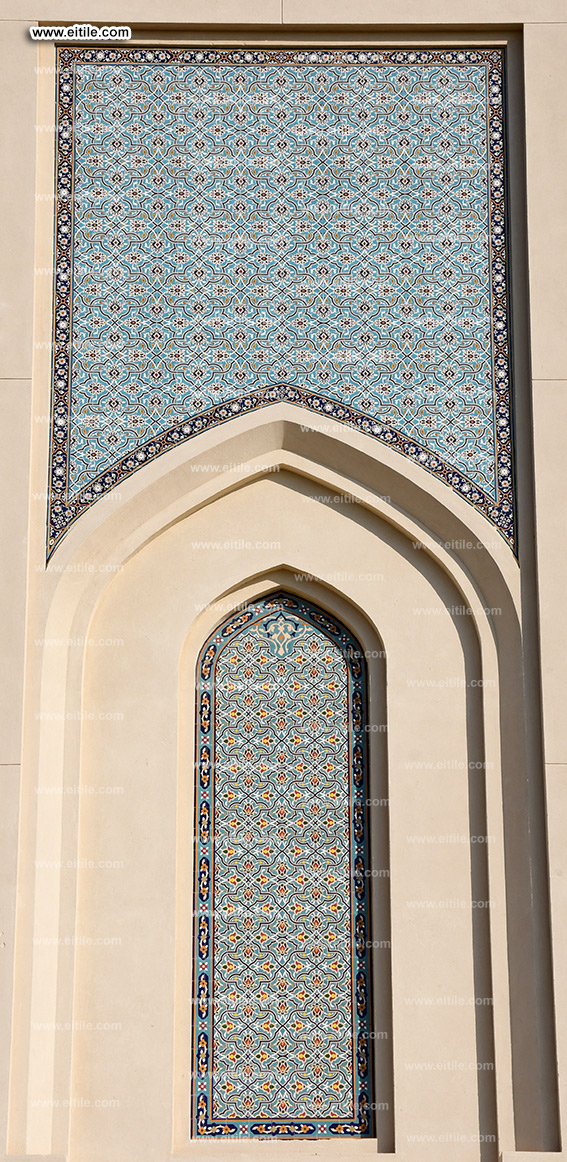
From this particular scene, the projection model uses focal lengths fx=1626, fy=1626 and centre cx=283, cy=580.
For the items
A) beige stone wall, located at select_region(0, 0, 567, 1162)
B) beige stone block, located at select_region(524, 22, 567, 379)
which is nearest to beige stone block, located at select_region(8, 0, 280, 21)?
beige stone wall, located at select_region(0, 0, 567, 1162)

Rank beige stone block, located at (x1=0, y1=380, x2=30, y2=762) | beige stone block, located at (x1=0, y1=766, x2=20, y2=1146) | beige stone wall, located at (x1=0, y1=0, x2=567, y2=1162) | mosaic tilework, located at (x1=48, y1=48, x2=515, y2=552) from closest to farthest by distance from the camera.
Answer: beige stone block, located at (x1=0, y1=766, x2=20, y2=1146) → beige stone wall, located at (x1=0, y1=0, x2=567, y2=1162) → beige stone block, located at (x1=0, y1=380, x2=30, y2=762) → mosaic tilework, located at (x1=48, y1=48, x2=515, y2=552)

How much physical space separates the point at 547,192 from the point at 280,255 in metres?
0.95

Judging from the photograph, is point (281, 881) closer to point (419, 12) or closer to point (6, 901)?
point (6, 901)

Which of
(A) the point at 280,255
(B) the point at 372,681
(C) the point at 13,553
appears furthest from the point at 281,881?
(A) the point at 280,255

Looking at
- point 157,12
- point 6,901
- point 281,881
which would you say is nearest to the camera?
point 6,901

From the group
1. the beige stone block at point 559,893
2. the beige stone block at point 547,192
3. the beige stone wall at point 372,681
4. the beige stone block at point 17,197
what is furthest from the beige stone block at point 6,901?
the beige stone block at point 547,192

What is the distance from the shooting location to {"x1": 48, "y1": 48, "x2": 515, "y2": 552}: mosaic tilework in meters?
5.47

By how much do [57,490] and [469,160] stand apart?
1.87m

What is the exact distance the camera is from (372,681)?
17.9ft

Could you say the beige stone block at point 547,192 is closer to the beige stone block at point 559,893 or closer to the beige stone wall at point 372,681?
the beige stone wall at point 372,681

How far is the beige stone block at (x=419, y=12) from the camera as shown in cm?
572

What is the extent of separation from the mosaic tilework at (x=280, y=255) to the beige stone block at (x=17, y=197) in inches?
4.8

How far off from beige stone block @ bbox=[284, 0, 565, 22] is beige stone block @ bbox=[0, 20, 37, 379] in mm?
945

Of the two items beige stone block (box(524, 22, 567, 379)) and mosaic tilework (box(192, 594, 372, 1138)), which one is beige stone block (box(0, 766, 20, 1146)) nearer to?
mosaic tilework (box(192, 594, 372, 1138))
